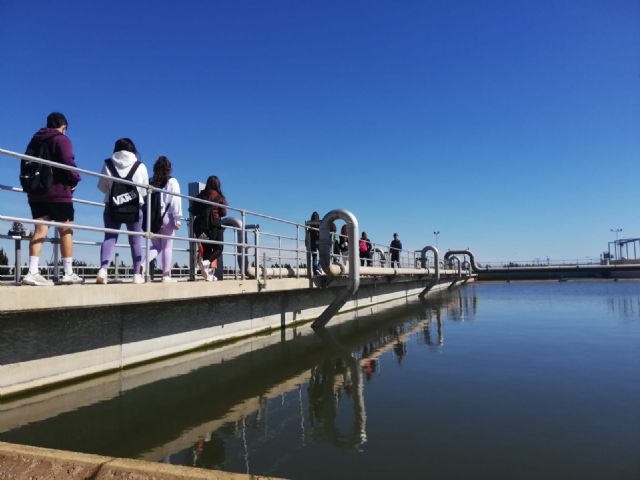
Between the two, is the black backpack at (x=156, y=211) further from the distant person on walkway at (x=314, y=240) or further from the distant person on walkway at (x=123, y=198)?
the distant person on walkway at (x=314, y=240)

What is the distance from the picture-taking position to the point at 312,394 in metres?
5.07

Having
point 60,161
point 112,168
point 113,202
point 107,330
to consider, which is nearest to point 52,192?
point 60,161

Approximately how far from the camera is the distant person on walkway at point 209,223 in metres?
7.06

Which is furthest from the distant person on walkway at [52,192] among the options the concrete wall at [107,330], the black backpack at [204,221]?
the black backpack at [204,221]

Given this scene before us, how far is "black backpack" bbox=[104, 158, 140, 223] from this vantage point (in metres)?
5.16

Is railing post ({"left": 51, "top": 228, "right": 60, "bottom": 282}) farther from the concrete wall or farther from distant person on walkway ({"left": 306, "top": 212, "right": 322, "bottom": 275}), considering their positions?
distant person on walkway ({"left": 306, "top": 212, "right": 322, "bottom": 275})

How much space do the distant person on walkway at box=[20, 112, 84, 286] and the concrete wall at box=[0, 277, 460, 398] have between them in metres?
0.49

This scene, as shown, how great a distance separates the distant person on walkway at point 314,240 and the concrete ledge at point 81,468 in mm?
7953

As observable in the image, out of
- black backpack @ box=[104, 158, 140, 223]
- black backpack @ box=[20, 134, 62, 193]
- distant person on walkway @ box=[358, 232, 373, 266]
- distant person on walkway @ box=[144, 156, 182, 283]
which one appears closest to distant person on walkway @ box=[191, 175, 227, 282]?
distant person on walkway @ box=[144, 156, 182, 283]

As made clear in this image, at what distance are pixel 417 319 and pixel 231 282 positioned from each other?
7866mm

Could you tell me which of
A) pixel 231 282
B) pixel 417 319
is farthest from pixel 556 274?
pixel 231 282

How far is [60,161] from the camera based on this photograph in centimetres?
444

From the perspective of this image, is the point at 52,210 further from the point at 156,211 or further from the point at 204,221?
the point at 204,221

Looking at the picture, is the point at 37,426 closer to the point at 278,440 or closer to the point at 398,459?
the point at 278,440
